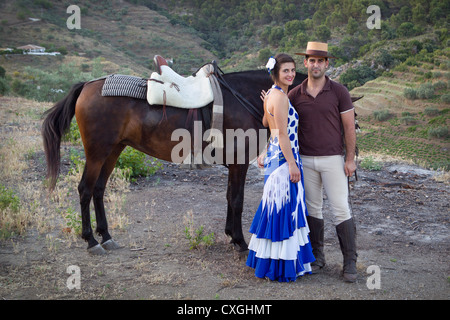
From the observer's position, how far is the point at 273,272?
3.70 m

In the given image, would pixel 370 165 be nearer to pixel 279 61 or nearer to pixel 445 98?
pixel 279 61

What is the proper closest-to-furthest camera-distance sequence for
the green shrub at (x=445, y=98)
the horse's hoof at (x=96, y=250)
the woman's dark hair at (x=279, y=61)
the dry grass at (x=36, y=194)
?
the woman's dark hair at (x=279, y=61)
the horse's hoof at (x=96, y=250)
the dry grass at (x=36, y=194)
the green shrub at (x=445, y=98)

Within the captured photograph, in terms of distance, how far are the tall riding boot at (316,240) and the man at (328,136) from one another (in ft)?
0.78

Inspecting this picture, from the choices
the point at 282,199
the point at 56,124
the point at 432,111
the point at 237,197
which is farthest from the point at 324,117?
the point at 432,111

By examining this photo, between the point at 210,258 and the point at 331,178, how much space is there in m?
1.59

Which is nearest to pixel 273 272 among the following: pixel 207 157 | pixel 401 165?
pixel 207 157

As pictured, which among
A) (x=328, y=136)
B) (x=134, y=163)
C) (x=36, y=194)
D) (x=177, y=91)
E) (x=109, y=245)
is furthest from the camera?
(x=134, y=163)

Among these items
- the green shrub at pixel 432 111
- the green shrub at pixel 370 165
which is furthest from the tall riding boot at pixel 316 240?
the green shrub at pixel 432 111

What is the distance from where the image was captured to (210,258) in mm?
4352

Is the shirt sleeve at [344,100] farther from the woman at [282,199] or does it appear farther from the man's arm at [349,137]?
the woman at [282,199]

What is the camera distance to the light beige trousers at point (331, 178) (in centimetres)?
366

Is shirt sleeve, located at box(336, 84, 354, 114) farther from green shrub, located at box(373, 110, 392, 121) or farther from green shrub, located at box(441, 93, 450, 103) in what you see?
green shrub, located at box(441, 93, 450, 103)

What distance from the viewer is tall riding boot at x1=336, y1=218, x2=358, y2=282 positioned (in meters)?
3.72

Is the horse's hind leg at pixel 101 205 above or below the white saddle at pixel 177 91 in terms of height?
below
